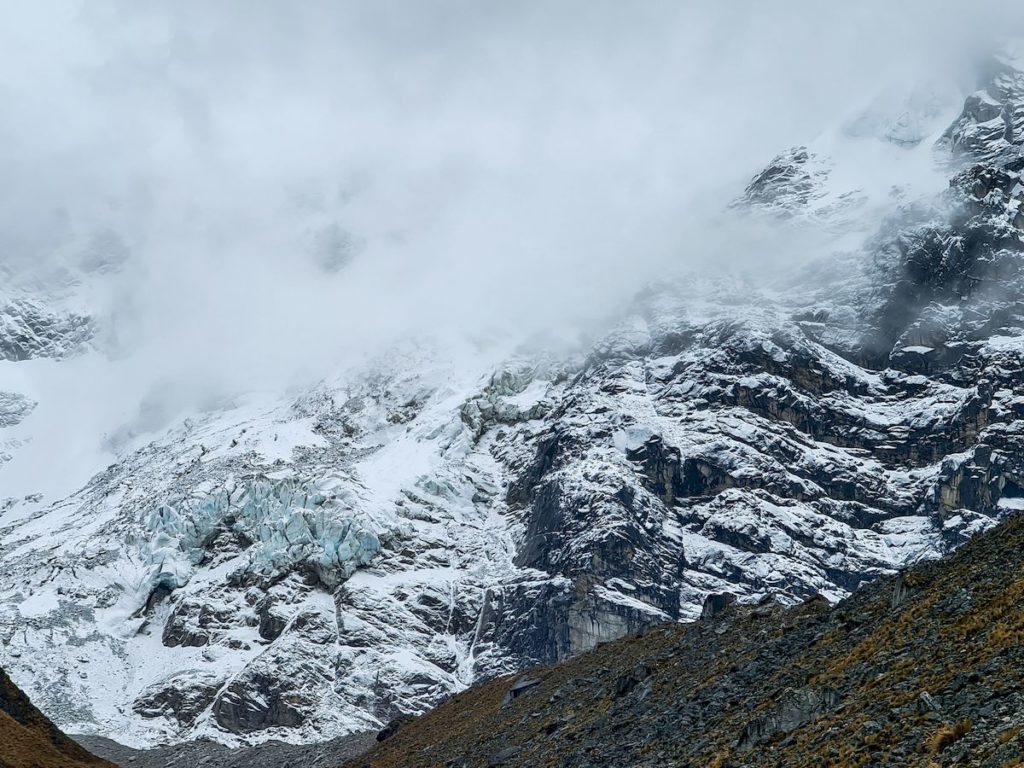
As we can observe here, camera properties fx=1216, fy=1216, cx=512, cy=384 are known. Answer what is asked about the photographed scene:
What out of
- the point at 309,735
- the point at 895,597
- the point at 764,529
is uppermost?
the point at 764,529

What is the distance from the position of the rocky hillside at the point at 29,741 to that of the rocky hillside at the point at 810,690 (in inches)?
862

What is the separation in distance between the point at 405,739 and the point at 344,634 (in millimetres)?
107084

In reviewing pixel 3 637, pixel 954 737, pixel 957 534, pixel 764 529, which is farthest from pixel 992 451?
pixel 954 737

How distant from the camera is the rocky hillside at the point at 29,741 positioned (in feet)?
241

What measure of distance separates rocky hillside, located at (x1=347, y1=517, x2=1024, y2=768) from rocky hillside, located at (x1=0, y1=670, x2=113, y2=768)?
21.9m

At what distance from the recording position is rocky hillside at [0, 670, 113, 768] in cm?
7338

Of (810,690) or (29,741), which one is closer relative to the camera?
(810,690)

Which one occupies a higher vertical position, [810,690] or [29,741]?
[810,690]

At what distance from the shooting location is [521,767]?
57.0 meters

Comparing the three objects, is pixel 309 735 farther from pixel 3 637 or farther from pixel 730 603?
pixel 730 603

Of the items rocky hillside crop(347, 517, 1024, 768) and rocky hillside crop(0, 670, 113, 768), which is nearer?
rocky hillside crop(347, 517, 1024, 768)

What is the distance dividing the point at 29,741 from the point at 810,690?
186ft

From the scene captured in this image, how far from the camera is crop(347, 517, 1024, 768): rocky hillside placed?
32.4 metres

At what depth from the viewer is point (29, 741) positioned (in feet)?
257
